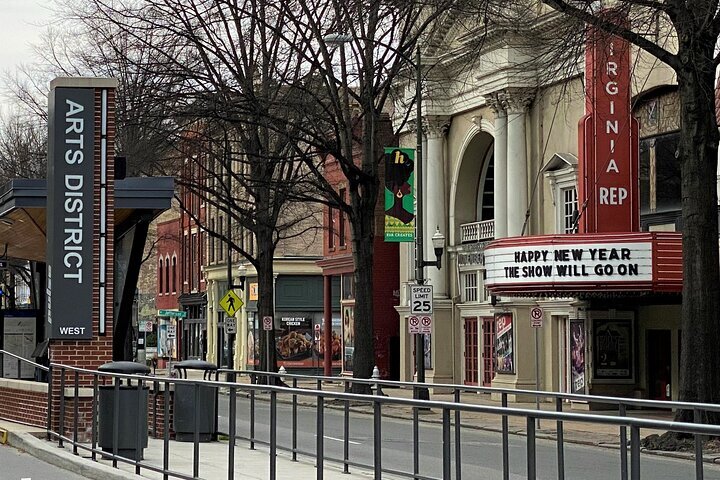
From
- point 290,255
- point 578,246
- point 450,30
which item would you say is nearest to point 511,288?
point 578,246

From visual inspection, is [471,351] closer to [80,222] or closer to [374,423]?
[80,222]

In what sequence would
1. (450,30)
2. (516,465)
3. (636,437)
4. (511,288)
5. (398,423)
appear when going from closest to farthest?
(636,437)
(516,465)
(398,423)
(511,288)
(450,30)

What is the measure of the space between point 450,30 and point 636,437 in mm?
39143

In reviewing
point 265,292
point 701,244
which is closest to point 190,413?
point 701,244

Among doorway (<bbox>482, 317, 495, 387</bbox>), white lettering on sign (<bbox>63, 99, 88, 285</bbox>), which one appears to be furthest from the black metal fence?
doorway (<bbox>482, 317, 495, 387</bbox>)

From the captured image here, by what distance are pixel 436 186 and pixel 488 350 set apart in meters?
6.48

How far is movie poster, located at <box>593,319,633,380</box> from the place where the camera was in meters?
36.5

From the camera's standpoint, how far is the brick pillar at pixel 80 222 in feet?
70.4

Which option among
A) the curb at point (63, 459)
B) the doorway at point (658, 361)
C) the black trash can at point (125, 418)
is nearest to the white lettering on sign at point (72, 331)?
the curb at point (63, 459)

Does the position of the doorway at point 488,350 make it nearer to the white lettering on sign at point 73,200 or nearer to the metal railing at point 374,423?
the white lettering on sign at point 73,200

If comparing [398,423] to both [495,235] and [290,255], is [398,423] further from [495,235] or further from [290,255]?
[290,255]

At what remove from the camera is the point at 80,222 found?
21500 mm

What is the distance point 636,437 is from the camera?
332 inches

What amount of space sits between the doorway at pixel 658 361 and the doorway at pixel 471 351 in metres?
9.99
